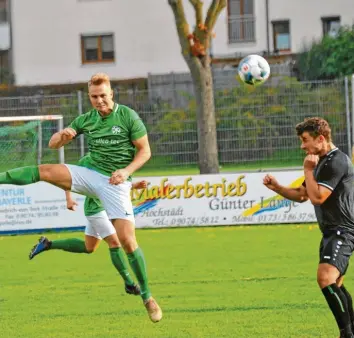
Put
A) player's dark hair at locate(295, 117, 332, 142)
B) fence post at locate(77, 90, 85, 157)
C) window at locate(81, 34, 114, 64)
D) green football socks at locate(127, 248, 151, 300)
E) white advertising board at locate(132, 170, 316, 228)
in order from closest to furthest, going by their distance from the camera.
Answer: player's dark hair at locate(295, 117, 332, 142), green football socks at locate(127, 248, 151, 300), white advertising board at locate(132, 170, 316, 228), fence post at locate(77, 90, 85, 157), window at locate(81, 34, 114, 64)

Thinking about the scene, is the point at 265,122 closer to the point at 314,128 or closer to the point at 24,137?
the point at 24,137

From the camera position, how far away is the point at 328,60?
41.6m

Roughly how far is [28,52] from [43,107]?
28.3m

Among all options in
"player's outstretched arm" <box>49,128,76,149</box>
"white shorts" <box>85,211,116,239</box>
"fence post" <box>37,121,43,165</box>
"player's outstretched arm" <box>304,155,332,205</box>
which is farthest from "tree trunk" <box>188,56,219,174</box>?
"player's outstretched arm" <box>304,155,332,205</box>

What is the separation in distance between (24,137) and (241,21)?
93.8ft

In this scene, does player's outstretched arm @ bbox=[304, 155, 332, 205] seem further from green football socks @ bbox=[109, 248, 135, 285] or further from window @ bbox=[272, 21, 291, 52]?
window @ bbox=[272, 21, 291, 52]

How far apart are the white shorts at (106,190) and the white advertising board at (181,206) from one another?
9908mm

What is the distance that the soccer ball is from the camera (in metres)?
15.0

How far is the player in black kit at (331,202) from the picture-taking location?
27.8 ft

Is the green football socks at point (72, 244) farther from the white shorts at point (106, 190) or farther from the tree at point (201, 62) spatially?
the tree at point (201, 62)

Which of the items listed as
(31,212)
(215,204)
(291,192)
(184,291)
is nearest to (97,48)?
(31,212)

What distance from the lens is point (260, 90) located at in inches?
880

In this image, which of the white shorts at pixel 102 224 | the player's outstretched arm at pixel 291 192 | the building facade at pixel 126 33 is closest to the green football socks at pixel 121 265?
the white shorts at pixel 102 224

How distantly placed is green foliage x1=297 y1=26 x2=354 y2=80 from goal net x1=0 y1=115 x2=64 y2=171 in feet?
66.1
